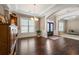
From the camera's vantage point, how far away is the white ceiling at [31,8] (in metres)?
2.13

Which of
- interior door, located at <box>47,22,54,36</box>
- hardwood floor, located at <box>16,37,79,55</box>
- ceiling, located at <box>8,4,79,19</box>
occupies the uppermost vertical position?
ceiling, located at <box>8,4,79,19</box>

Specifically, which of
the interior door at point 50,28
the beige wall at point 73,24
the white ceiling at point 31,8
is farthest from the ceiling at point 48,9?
the interior door at point 50,28

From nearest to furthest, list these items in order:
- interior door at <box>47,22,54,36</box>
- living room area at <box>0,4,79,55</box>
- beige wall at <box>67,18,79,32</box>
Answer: living room area at <box>0,4,79,55</box> < beige wall at <box>67,18,79,32</box> < interior door at <box>47,22,54,36</box>

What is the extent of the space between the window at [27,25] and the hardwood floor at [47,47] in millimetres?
226

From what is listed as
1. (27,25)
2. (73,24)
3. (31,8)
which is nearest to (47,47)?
(27,25)

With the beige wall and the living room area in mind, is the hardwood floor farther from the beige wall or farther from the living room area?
the beige wall

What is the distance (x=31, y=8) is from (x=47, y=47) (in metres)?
1.00

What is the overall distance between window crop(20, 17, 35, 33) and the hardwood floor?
0.74ft

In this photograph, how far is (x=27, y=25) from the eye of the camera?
2312 millimetres

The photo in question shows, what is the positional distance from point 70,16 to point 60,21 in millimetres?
265

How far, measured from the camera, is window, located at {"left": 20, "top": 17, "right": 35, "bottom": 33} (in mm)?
2243

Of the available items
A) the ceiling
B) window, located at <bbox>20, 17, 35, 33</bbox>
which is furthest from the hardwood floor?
the ceiling

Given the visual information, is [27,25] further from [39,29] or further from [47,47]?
[47,47]
